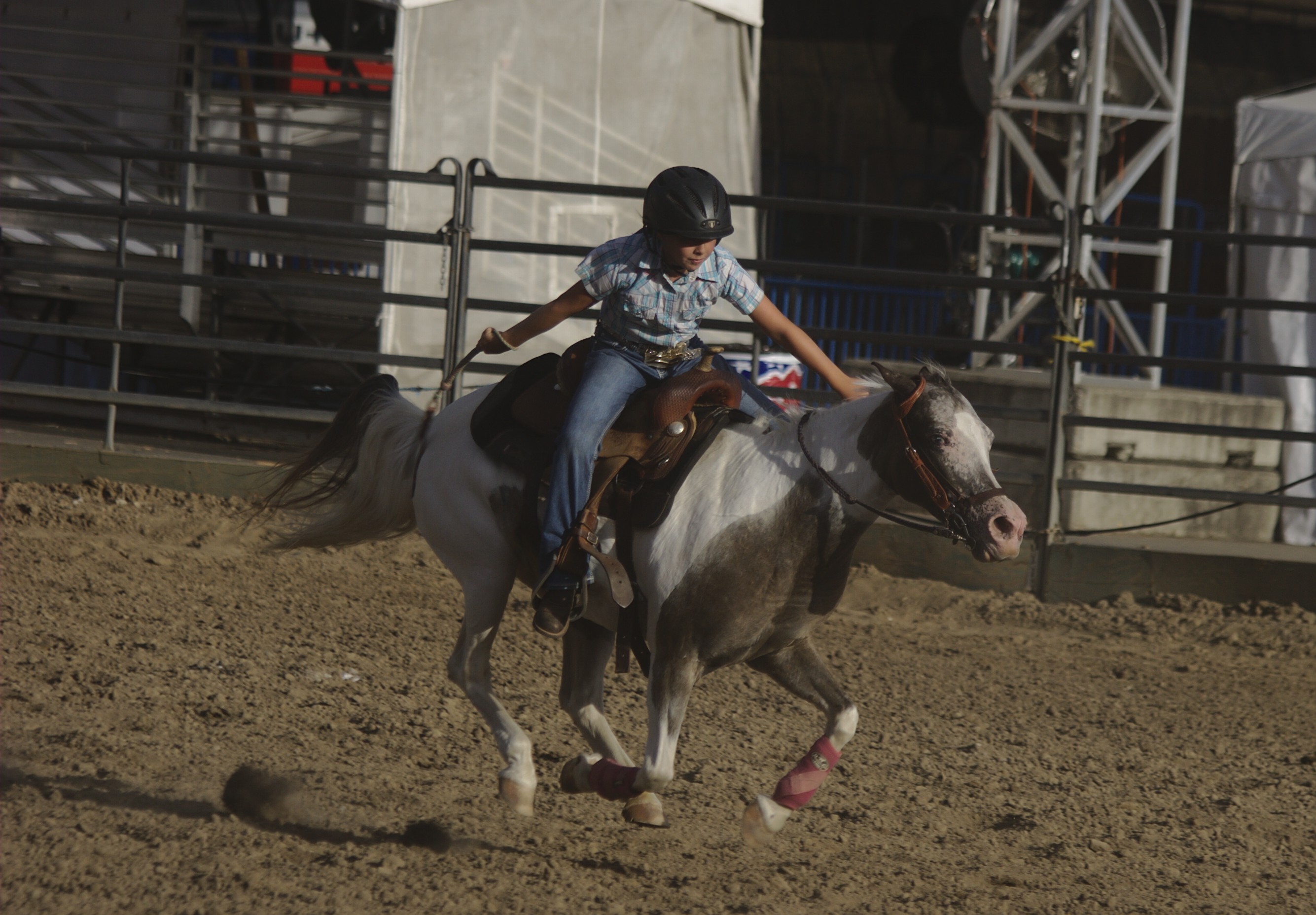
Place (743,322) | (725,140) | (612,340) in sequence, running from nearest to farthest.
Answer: (612,340), (743,322), (725,140)

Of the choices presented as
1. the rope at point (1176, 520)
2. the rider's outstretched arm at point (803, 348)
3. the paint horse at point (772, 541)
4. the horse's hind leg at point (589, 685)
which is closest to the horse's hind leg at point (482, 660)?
the paint horse at point (772, 541)

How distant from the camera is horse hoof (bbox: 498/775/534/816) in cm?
367

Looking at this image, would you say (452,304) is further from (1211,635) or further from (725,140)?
(1211,635)

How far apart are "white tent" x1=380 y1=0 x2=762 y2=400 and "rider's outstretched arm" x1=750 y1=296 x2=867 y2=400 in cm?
515

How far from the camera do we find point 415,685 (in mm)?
5191

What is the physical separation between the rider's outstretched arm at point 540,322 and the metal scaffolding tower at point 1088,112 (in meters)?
4.86

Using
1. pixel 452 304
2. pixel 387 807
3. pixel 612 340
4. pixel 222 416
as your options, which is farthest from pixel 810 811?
pixel 222 416

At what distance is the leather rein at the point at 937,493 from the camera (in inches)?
127

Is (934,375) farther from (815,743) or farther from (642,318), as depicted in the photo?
(815,743)

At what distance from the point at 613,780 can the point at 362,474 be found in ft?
4.85

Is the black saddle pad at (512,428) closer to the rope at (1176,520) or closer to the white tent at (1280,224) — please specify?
the rope at (1176,520)

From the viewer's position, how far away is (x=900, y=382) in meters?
3.34

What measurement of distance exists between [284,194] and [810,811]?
21.4 ft

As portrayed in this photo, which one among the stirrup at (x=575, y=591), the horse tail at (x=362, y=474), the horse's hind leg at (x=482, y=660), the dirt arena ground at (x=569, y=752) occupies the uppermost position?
the horse tail at (x=362, y=474)
